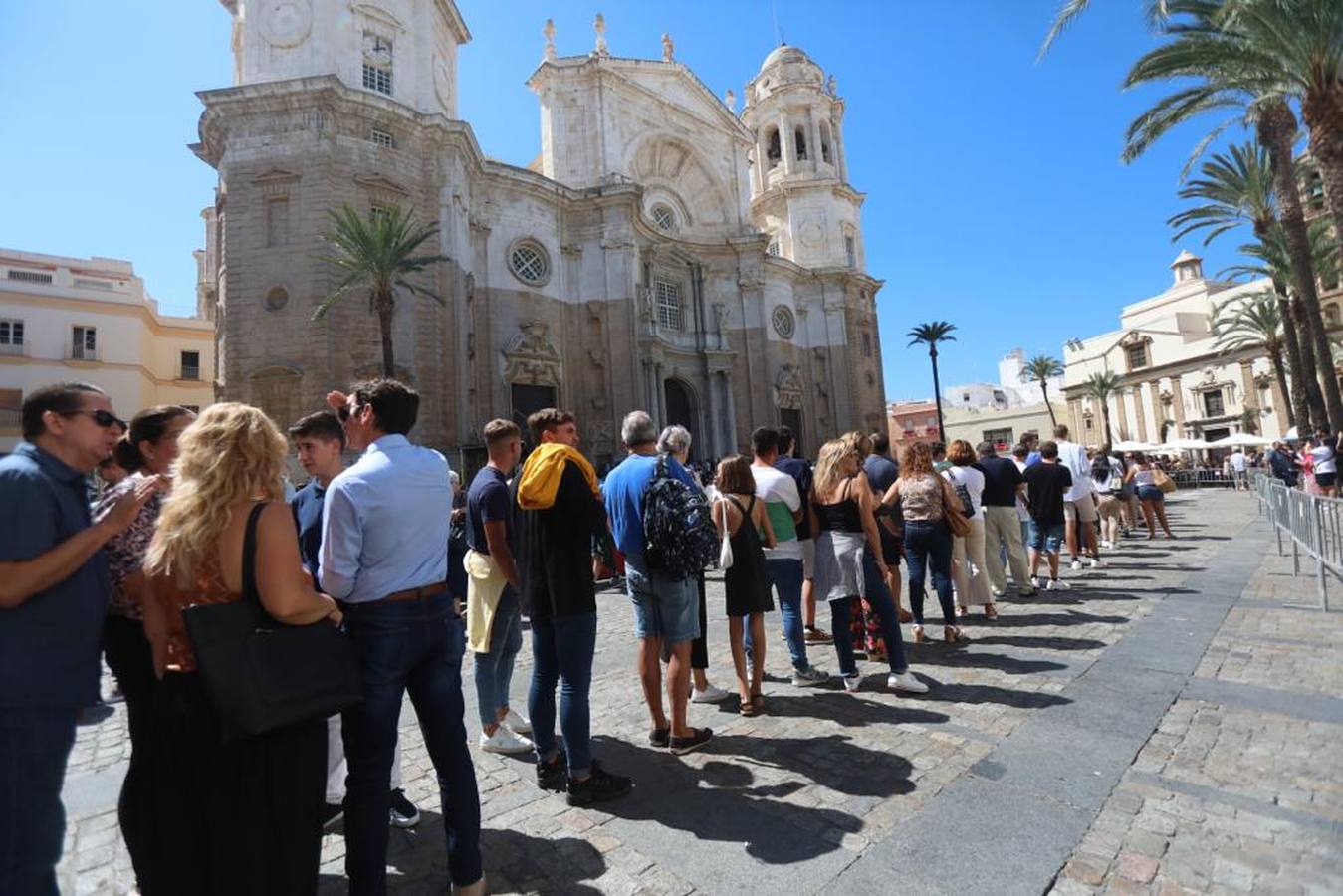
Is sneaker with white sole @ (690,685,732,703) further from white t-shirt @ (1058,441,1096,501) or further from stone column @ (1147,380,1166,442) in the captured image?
stone column @ (1147,380,1166,442)

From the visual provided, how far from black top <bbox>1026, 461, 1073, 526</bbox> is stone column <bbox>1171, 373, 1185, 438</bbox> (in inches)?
1927

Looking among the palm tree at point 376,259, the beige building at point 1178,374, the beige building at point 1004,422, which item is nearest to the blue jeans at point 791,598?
the palm tree at point 376,259

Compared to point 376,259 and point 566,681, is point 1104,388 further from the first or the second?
point 566,681

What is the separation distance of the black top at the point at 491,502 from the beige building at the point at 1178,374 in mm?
50041

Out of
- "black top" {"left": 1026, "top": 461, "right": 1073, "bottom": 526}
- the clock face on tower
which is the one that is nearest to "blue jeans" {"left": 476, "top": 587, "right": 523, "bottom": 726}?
"black top" {"left": 1026, "top": 461, "right": 1073, "bottom": 526}

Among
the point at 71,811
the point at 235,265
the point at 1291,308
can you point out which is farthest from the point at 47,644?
the point at 1291,308

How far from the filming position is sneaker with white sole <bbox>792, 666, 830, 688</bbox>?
514 centimetres

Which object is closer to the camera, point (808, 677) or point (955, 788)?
point (955, 788)

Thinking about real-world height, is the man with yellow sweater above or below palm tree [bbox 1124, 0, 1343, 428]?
below

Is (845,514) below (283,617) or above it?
above

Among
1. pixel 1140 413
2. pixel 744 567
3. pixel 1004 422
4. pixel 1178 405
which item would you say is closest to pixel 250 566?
pixel 744 567

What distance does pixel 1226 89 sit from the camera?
44.1ft

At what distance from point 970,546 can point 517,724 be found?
5173 millimetres

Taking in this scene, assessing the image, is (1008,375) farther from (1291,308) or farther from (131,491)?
(131,491)
